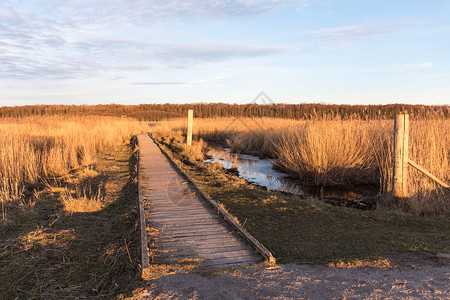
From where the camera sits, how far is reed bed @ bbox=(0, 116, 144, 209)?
9.40m

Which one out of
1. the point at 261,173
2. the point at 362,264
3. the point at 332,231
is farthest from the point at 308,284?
the point at 261,173

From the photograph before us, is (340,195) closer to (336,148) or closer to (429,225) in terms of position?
(336,148)

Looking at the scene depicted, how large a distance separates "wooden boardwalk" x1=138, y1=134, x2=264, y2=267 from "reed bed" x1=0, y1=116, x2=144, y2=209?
3388mm

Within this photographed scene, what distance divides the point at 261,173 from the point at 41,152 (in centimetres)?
865

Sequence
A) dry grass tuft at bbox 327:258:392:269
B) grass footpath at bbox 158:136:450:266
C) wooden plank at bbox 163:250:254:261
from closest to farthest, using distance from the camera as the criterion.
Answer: dry grass tuft at bbox 327:258:392:269, wooden plank at bbox 163:250:254:261, grass footpath at bbox 158:136:450:266

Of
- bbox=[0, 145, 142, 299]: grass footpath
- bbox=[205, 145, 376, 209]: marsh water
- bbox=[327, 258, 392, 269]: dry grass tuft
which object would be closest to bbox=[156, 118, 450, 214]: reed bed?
bbox=[205, 145, 376, 209]: marsh water

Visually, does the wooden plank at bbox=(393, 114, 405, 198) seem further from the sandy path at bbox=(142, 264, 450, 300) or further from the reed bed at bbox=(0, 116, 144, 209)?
the reed bed at bbox=(0, 116, 144, 209)

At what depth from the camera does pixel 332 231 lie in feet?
18.5

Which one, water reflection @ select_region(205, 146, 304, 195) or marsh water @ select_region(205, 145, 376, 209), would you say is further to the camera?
water reflection @ select_region(205, 146, 304, 195)

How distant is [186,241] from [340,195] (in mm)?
6144

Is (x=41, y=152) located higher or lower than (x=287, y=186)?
higher

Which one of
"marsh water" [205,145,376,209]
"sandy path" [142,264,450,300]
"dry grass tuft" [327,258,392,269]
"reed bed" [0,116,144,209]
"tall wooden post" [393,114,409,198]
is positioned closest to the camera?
"sandy path" [142,264,450,300]

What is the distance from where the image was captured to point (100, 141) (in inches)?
689

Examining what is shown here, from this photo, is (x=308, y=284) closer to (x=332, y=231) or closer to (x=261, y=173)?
(x=332, y=231)
